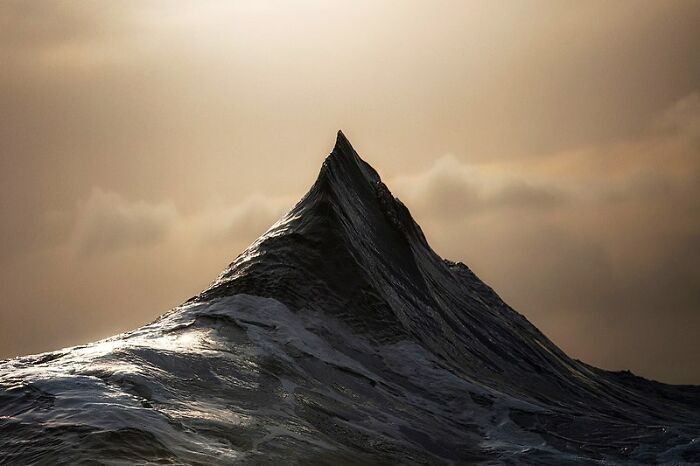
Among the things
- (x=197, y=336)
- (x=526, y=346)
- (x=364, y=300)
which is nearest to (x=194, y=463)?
(x=197, y=336)

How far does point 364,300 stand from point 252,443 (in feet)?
93.2

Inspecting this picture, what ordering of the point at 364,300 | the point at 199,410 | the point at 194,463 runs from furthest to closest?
the point at 364,300 → the point at 199,410 → the point at 194,463

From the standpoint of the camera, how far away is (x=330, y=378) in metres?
56.6

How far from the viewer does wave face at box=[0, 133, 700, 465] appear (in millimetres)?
40969

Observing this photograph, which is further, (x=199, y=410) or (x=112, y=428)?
(x=199, y=410)

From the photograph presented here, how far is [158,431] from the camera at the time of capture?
3962 cm

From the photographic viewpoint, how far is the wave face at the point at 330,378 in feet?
134

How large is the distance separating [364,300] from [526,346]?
26.3 m

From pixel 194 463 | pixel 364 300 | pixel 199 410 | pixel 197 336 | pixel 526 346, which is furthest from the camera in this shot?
pixel 526 346

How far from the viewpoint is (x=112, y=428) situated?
3906 cm

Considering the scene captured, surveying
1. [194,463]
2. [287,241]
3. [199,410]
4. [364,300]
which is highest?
[287,241]

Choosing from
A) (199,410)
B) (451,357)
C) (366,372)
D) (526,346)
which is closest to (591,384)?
(526,346)

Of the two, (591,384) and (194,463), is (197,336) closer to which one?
(194,463)

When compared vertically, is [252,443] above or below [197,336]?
below
